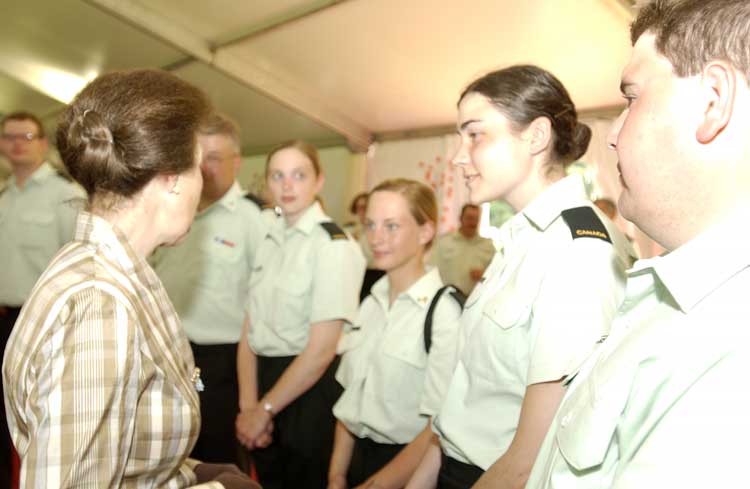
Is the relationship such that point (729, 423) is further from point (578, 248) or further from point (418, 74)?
point (418, 74)

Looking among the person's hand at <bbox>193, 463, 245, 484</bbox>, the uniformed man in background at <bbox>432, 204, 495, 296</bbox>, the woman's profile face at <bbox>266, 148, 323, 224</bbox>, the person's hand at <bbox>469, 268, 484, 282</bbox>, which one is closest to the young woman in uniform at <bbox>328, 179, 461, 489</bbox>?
the woman's profile face at <bbox>266, 148, 323, 224</bbox>

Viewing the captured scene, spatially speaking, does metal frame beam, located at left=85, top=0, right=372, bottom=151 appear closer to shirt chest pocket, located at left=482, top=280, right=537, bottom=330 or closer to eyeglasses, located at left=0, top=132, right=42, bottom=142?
eyeglasses, located at left=0, top=132, right=42, bottom=142

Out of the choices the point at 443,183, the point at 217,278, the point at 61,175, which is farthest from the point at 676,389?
the point at 443,183

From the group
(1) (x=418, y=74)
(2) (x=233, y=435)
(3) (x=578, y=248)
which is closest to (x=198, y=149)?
(3) (x=578, y=248)

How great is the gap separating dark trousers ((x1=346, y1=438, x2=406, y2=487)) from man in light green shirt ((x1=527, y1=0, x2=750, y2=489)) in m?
1.04

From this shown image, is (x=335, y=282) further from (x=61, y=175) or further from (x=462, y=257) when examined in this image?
(x=462, y=257)

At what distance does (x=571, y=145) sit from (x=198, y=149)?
932 millimetres

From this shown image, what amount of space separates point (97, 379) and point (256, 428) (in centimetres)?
130

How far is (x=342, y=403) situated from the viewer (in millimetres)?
1766

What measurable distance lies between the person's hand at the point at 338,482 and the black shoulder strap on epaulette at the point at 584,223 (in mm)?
1237

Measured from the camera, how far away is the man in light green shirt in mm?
469

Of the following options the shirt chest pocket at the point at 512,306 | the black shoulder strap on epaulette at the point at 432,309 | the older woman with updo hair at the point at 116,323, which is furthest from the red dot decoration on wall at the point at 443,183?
the older woman with updo hair at the point at 116,323

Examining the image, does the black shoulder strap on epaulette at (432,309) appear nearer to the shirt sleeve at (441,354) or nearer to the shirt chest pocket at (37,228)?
the shirt sleeve at (441,354)

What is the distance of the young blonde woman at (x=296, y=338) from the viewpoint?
1.98 m
